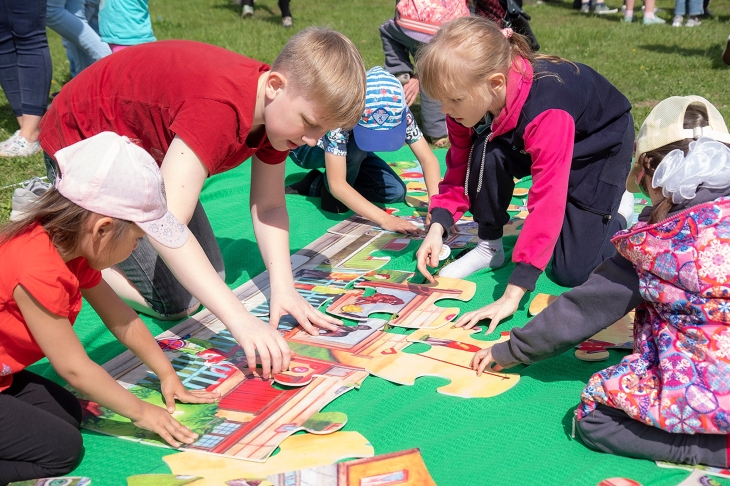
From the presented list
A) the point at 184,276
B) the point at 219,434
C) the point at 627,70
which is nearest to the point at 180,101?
the point at 184,276

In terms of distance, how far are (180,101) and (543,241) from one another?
139 centimetres

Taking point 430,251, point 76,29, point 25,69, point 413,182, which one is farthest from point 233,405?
point 76,29

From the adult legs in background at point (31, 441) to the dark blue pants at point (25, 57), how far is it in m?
3.39

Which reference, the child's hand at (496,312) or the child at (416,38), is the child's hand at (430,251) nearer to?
the child's hand at (496,312)

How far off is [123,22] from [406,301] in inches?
146

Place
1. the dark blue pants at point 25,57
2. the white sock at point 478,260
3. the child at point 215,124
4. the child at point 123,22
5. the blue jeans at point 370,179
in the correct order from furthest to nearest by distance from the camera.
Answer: the child at point 123,22 → the dark blue pants at point 25,57 → the blue jeans at point 370,179 → the white sock at point 478,260 → the child at point 215,124

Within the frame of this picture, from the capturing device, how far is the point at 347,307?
292cm

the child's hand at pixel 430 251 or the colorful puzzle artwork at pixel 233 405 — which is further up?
the child's hand at pixel 430 251

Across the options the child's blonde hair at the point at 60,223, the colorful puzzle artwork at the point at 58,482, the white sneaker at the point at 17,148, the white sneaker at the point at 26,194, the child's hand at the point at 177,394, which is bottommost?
the white sneaker at the point at 17,148

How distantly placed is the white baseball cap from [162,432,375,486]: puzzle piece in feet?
2.18

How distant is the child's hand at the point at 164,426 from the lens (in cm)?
205

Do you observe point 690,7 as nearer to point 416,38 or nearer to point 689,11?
point 689,11

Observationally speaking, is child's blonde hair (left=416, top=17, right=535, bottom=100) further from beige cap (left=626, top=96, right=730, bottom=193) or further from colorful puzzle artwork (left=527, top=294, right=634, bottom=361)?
colorful puzzle artwork (left=527, top=294, right=634, bottom=361)

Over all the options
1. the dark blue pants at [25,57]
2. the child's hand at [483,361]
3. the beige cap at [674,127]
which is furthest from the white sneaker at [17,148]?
the beige cap at [674,127]
